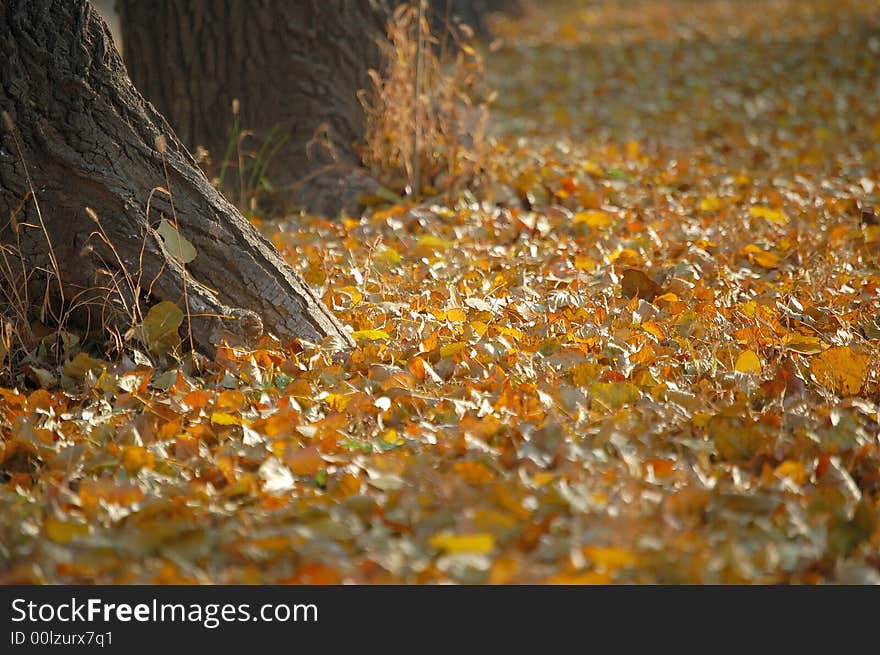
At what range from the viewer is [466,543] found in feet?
5.43

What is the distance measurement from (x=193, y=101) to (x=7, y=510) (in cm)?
286

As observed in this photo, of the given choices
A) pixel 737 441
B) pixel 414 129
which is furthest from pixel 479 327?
pixel 414 129

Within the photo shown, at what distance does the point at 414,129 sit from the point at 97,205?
2034 mm

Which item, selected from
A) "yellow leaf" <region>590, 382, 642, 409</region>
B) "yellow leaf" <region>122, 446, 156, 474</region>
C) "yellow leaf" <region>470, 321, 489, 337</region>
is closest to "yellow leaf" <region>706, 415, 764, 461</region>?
"yellow leaf" <region>590, 382, 642, 409</region>

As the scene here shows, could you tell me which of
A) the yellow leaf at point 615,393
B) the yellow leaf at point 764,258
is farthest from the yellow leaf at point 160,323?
the yellow leaf at point 764,258

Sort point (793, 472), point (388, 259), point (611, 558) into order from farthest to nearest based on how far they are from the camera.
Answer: point (388, 259)
point (793, 472)
point (611, 558)

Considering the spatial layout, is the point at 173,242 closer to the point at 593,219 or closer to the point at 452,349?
the point at 452,349

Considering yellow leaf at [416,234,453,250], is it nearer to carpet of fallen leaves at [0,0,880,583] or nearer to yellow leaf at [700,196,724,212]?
carpet of fallen leaves at [0,0,880,583]

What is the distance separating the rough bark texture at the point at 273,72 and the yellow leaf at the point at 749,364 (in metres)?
2.26

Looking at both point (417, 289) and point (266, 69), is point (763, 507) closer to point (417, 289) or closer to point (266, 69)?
point (417, 289)

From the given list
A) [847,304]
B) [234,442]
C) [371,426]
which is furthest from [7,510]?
[847,304]

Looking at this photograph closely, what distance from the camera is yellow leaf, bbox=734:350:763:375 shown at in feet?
7.93
